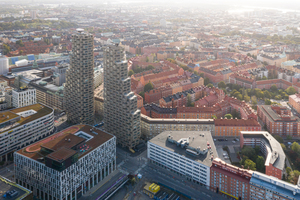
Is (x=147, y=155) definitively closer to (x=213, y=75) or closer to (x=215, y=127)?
(x=215, y=127)

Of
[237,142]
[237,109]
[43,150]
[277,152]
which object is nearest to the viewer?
[43,150]

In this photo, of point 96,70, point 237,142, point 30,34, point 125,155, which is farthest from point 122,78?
point 30,34

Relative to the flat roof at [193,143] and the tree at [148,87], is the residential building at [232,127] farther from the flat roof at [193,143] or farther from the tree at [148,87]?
the tree at [148,87]

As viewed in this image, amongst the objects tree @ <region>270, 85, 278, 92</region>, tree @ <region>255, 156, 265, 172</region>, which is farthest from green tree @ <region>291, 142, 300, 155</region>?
tree @ <region>270, 85, 278, 92</region>

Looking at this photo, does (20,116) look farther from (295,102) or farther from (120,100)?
(295,102)

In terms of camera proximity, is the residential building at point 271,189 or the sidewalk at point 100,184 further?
the sidewalk at point 100,184

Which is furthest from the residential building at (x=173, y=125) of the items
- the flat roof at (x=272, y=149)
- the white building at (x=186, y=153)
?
the flat roof at (x=272, y=149)

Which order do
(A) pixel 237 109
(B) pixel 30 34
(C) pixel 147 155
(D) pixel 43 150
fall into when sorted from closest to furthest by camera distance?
1. (D) pixel 43 150
2. (C) pixel 147 155
3. (A) pixel 237 109
4. (B) pixel 30 34
